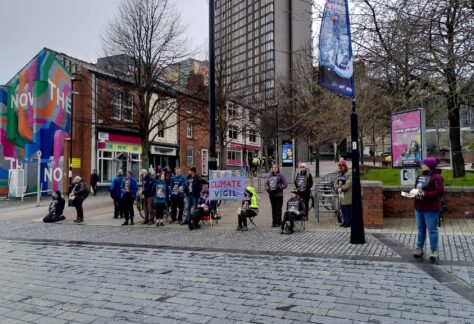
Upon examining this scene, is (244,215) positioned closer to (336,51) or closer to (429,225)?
(336,51)

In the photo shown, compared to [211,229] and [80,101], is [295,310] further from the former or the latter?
[80,101]

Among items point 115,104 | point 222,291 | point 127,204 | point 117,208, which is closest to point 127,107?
point 115,104

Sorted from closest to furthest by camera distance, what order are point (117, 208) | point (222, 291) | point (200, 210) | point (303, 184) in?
point (222, 291), point (200, 210), point (303, 184), point (117, 208)

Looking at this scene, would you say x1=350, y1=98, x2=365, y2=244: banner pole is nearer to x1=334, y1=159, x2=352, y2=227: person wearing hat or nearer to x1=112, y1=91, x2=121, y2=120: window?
x1=334, y1=159, x2=352, y2=227: person wearing hat

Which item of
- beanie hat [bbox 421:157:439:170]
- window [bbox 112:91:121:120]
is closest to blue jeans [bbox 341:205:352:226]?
beanie hat [bbox 421:157:439:170]

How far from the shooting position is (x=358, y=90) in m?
17.7

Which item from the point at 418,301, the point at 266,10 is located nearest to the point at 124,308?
the point at 418,301

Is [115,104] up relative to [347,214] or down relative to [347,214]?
up

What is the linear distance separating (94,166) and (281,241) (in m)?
22.2

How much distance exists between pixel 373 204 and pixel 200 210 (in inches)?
193

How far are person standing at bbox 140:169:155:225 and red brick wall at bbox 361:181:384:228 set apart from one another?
6726mm

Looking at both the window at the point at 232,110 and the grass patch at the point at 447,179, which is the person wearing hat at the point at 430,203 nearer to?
the grass patch at the point at 447,179

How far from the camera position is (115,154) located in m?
31.1

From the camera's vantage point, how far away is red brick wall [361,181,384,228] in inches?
435
